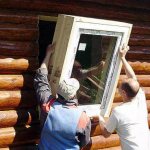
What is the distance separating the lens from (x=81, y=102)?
555cm

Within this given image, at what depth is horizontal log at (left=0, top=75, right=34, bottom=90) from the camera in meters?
5.10

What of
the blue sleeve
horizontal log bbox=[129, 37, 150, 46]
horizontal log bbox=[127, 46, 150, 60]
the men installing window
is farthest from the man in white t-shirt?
horizontal log bbox=[129, 37, 150, 46]

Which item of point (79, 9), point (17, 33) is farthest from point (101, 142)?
point (17, 33)

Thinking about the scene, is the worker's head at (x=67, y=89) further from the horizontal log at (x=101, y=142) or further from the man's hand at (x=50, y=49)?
the horizontal log at (x=101, y=142)

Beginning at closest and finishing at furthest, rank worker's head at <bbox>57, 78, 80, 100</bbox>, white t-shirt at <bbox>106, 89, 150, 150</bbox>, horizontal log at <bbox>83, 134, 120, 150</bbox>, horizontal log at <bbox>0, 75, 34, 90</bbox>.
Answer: worker's head at <bbox>57, 78, 80, 100</bbox> < white t-shirt at <bbox>106, 89, 150, 150</bbox> < horizontal log at <bbox>0, 75, 34, 90</bbox> < horizontal log at <bbox>83, 134, 120, 150</bbox>

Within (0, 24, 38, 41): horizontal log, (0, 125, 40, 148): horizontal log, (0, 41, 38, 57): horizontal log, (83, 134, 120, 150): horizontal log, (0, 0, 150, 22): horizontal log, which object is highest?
(0, 0, 150, 22): horizontal log

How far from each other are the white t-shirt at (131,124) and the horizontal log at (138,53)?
1401 mm

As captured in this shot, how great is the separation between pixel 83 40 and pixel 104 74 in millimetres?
774

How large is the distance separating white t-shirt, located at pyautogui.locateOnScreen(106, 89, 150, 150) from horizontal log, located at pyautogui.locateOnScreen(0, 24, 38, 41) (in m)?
1.50

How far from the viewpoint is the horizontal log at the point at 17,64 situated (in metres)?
5.07

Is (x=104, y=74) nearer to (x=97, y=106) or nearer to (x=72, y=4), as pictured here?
(x=97, y=106)

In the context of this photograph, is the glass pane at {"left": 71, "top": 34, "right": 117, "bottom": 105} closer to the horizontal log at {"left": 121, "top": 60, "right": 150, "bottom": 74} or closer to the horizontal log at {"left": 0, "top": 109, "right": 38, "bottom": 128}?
the horizontal log at {"left": 0, "top": 109, "right": 38, "bottom": 128}

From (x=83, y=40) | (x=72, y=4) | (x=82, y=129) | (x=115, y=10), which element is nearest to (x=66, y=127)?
(x=82, y=129)

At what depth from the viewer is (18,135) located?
526 centimetres
